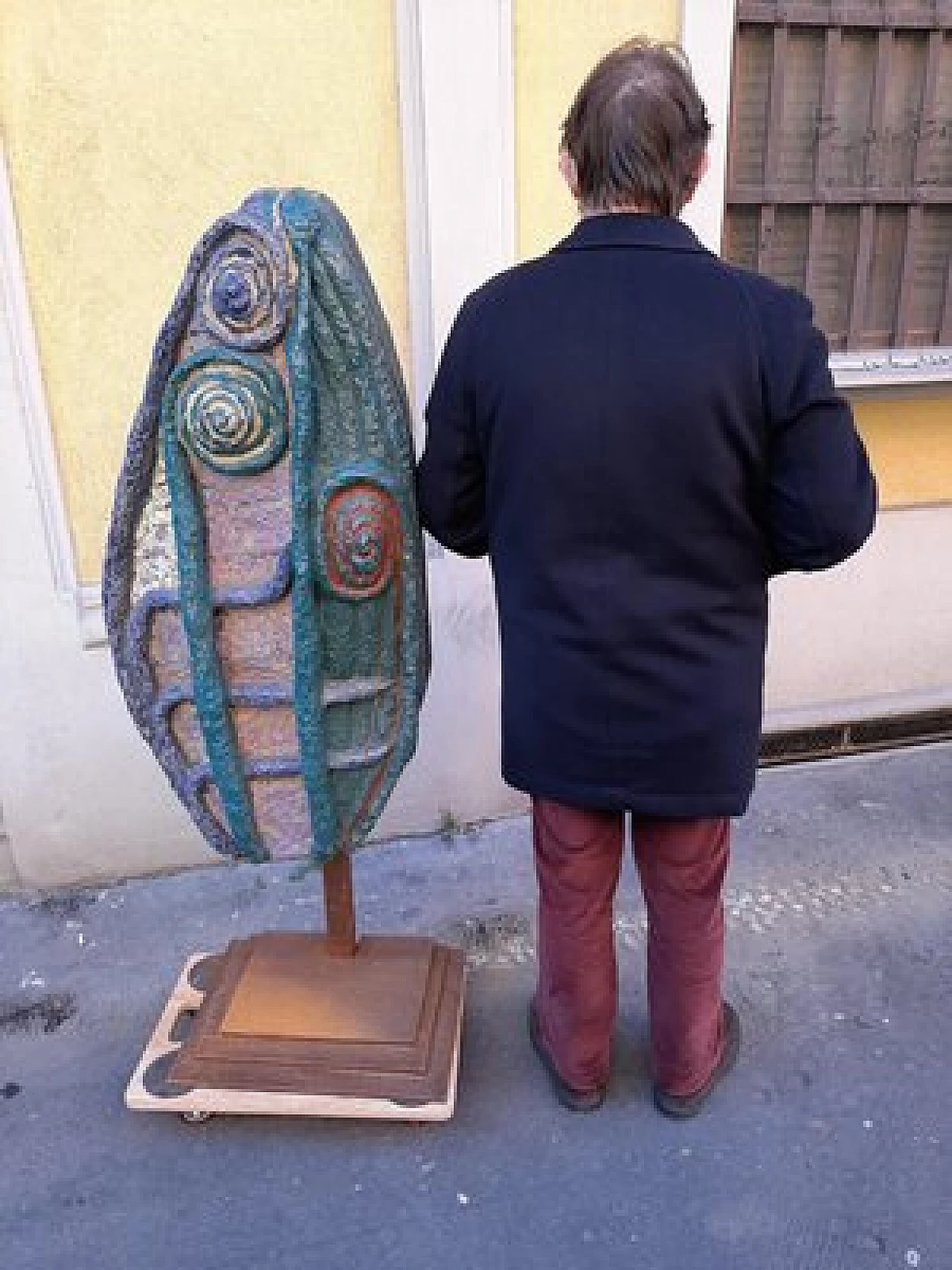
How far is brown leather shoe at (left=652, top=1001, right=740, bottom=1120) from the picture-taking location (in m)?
2.04

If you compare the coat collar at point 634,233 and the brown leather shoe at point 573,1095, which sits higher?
the coat collar at point 634,233

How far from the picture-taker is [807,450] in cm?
154

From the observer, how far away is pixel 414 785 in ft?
9.84

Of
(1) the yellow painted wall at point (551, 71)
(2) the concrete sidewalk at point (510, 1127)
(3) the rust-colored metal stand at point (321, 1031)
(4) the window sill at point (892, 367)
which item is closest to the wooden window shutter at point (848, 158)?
(4) the window sill at point (892, 367)

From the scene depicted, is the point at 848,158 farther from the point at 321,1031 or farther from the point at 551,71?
the point at 321,1031

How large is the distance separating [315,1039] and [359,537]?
1009 millimetres

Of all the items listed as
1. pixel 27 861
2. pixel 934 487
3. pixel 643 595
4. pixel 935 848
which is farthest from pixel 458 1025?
pixel 934 487

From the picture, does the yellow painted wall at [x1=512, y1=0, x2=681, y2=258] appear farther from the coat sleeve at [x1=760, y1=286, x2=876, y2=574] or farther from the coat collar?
the coat sleeve at [x1=760, y1=286, x2=876, y2=574]

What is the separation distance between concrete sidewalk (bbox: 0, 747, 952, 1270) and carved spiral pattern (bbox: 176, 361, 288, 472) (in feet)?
4.39

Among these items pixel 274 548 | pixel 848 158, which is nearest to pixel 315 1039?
pixel 274 548

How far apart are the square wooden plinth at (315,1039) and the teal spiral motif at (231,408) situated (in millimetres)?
1100

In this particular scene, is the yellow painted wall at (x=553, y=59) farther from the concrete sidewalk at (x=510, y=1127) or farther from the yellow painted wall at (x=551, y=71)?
the concrete sidewalk at (x=510, y=1127)

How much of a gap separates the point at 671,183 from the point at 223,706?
1098 mm

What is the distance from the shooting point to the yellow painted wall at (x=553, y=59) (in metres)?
2.51
